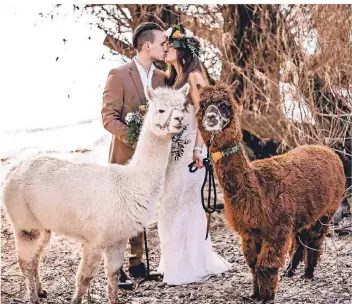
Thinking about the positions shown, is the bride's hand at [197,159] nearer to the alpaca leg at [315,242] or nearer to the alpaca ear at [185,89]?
the alpaca ear at [185,89]

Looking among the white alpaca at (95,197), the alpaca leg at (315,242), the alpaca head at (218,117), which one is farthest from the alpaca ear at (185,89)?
the alpaca leg at (315,242)

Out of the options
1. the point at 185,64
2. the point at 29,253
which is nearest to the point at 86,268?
the point at 29,253

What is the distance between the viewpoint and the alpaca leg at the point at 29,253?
3471 mm

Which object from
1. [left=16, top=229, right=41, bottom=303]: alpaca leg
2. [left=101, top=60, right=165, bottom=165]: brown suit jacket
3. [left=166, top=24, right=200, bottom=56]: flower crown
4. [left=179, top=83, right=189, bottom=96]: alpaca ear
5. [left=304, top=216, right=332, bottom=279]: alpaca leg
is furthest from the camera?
[left=304, top=216, right=332, bottom=279]: alpaca leg

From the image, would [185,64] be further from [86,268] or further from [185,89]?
[86,268]

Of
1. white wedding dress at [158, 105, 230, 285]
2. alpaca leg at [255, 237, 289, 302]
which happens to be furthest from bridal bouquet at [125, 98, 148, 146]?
alpaca leg at [255, 237, 289, 302]

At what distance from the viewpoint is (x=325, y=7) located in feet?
16.0

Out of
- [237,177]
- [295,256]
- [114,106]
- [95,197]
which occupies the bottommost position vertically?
[295,256]

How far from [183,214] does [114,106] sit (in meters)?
0.90

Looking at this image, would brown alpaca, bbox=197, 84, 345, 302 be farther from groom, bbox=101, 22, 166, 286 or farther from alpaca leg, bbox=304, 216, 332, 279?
groom, bbox=101, 22, 166, 286

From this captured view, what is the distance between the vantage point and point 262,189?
3387 millimetres

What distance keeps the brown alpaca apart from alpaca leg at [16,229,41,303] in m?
1.22

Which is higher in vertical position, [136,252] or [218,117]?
[218,117]

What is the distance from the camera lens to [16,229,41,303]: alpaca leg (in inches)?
137
